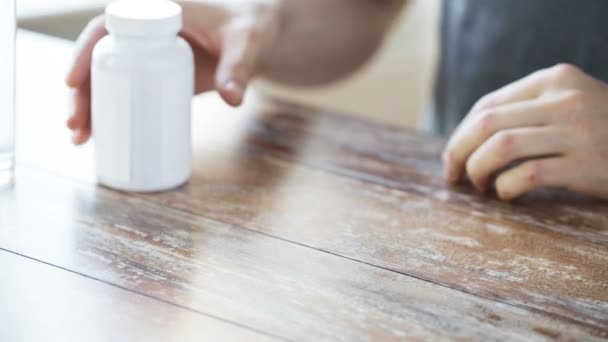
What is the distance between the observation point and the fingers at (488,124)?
87 cm

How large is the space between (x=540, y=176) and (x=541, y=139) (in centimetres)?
4

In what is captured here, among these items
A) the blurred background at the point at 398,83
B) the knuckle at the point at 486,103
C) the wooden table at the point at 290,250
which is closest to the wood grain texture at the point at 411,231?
the wooden table at the point at 290,250

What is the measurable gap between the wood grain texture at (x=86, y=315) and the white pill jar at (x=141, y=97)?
0.17 metres

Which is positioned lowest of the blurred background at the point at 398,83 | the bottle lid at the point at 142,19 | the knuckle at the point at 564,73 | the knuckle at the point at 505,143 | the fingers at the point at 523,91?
the blurred background at the point at 398,83

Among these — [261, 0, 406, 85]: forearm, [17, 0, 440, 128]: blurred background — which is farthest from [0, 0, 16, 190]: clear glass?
[17, 0, 440, 128]: blurred background

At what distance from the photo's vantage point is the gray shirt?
1212 millimetres

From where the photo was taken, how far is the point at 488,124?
88 cm

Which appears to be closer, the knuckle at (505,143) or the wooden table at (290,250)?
the wooden table at (290,250)

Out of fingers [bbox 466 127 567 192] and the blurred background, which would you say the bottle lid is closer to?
fingers [bbox 466 127 567 192]

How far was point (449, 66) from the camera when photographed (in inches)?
54.5

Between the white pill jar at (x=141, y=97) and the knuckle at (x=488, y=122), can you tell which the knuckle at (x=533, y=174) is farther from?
the white pill jar at (x=141, y=97)

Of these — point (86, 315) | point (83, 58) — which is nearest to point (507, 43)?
point (83, 58)

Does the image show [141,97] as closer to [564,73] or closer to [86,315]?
[86,315]

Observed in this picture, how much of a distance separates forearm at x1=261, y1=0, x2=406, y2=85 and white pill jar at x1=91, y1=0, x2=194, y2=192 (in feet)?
1.24
